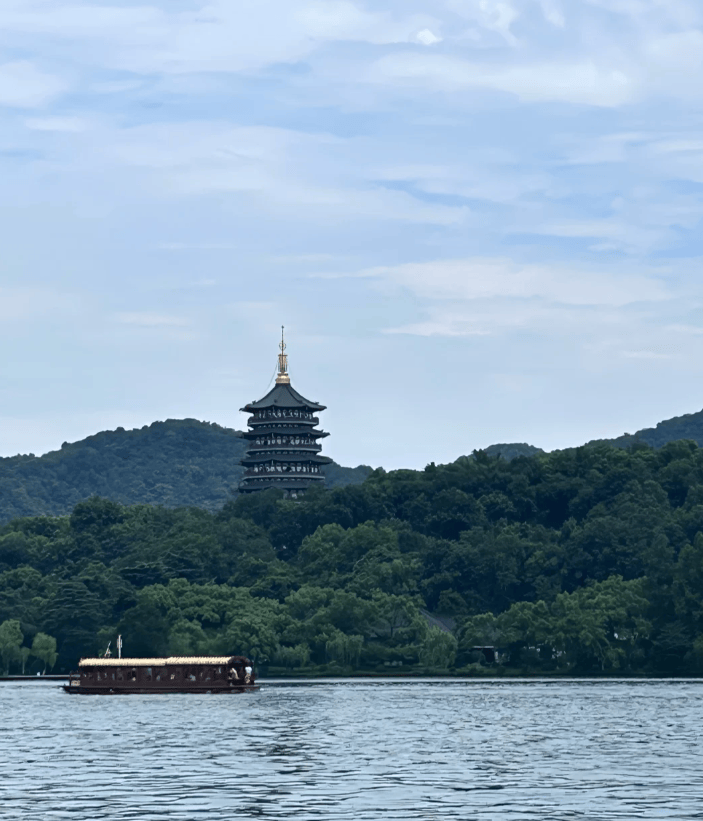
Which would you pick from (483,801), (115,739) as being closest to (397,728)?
(115,739)

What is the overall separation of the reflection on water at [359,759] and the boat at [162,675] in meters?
19.2

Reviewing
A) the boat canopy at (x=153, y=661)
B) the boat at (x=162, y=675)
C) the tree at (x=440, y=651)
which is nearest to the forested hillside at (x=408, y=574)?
the tree at (x=440, y=651)

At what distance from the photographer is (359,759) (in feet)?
194

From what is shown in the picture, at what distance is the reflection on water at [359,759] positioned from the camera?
44844mm

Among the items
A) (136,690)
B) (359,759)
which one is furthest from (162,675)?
(359,759)

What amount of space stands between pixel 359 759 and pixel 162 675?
71.8 m

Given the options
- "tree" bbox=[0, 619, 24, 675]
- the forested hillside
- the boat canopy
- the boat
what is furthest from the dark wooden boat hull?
"tree" bbox=[0, 619, 24, 675]

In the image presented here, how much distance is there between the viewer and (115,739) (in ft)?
233

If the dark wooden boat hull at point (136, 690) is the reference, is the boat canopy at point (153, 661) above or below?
above

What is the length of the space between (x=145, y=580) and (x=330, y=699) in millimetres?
67468

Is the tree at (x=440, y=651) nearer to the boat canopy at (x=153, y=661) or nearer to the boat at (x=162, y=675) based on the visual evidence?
the boat at (x=162, y=675)

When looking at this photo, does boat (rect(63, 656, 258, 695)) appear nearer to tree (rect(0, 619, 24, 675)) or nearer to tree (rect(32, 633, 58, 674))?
tree (rect(32, 633, 58, 674))

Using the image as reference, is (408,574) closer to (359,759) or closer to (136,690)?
(136,690)

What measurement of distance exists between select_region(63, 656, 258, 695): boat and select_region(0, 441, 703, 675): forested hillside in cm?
2093
